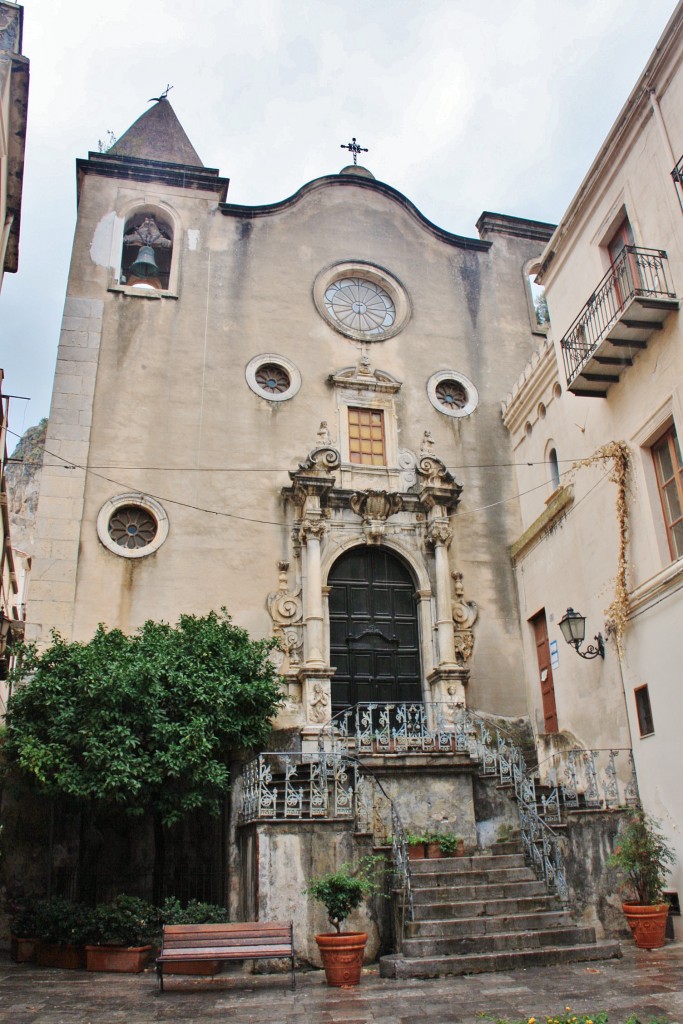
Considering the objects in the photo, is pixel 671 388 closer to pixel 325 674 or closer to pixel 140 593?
pixel 325 674

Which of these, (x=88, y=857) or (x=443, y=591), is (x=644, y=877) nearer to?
(x=443, y=591)

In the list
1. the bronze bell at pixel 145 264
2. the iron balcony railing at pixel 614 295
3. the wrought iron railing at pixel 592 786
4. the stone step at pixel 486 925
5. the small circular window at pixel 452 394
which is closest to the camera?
the stone step at pixel 486 925

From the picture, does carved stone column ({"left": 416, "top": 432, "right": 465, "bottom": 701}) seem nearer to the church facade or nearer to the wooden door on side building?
the church facade

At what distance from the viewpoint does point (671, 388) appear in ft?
36.4

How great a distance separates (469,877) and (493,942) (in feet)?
4.03

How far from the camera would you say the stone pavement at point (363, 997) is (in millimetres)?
6664

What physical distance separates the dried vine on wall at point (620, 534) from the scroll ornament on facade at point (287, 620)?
534cm

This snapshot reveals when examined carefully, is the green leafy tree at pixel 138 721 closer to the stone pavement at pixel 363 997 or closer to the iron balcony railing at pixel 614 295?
the stone pavement at pixel 363 997

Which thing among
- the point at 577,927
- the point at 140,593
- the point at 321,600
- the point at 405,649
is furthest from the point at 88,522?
the point at 577,927

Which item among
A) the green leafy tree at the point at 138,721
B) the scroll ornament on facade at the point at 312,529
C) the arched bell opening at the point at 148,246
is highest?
the arched bell opening at the point at 148,246

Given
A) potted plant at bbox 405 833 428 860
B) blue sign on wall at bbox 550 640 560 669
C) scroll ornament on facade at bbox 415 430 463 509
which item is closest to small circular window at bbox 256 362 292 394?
scroll ornament on facade at bbox 415 430 463 509

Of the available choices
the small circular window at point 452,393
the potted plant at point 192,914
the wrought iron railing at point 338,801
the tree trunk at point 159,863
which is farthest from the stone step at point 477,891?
the small circular window at point 452,393

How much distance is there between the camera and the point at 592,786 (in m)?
11.5

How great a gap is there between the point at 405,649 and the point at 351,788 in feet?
15.2
